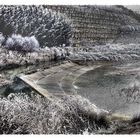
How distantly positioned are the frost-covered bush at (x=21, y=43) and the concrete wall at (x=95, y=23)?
0.33 m

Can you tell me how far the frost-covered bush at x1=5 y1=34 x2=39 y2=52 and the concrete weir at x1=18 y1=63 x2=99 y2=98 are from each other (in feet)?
0.79

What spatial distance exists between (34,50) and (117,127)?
998 mm

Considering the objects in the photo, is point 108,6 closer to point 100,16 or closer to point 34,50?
point 100,16

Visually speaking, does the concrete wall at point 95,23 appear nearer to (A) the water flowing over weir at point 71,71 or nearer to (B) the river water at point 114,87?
(A) the water flowing over weir at point 71,71

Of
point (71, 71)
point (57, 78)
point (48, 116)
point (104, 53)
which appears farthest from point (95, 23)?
point (48, 116)

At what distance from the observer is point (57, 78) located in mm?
3885

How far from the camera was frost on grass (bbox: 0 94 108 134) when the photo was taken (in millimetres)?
3730

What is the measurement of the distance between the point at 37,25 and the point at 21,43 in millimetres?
215

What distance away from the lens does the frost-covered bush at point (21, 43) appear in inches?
153

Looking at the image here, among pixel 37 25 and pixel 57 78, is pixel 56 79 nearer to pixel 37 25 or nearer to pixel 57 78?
pixel 57 78

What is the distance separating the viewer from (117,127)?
146 inches
